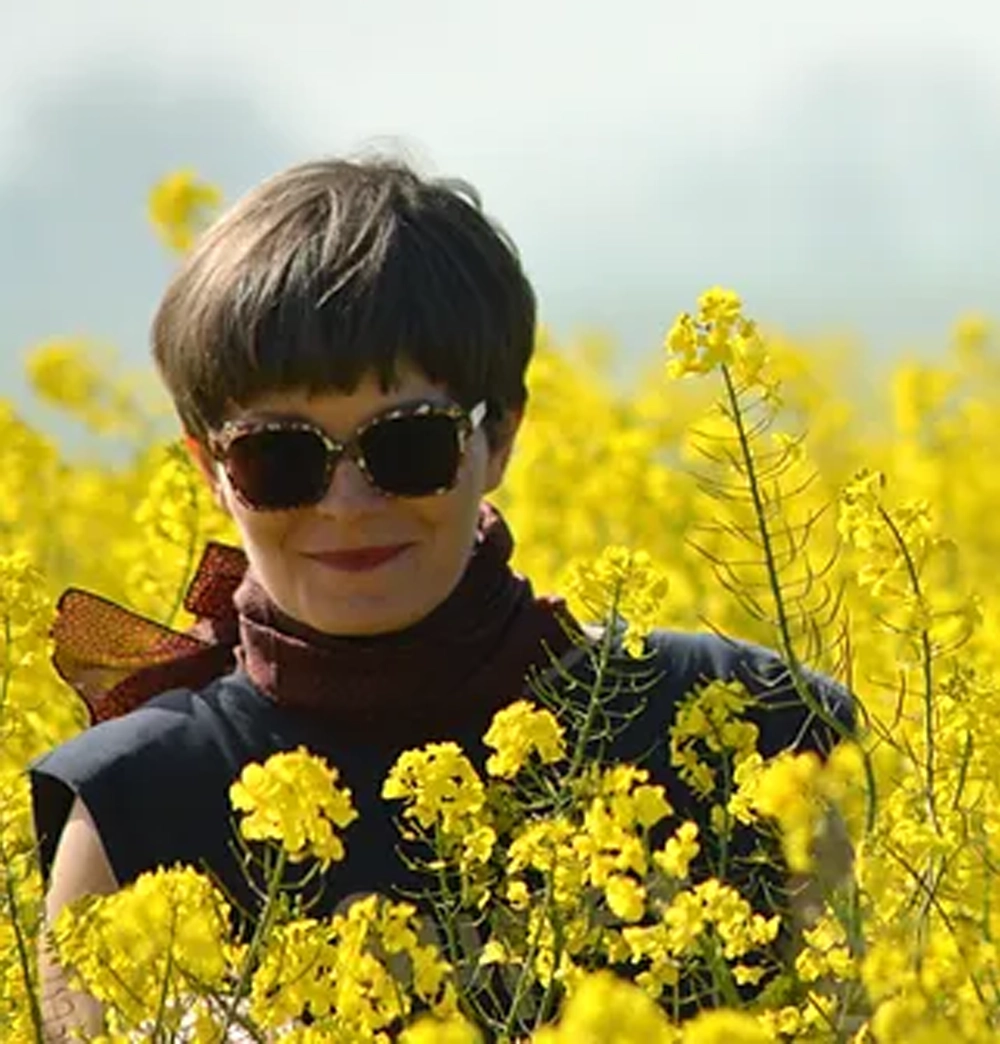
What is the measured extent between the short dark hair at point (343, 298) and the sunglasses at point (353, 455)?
3.0 inches

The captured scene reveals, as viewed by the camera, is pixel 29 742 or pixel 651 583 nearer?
pixel 651 583

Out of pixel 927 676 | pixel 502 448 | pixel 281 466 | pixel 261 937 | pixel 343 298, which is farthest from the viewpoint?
pixel 502 448

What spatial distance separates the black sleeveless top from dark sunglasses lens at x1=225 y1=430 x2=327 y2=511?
272 millimetres

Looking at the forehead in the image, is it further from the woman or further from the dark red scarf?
the dark red scarf

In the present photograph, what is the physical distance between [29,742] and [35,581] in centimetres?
74

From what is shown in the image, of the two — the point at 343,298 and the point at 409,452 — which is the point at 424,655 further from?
the point at 343,298

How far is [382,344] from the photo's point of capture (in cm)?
371

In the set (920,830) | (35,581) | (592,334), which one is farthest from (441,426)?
(592,334)

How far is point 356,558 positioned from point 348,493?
8 cm

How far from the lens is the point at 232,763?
377cm

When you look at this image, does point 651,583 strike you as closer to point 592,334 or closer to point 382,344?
point 382,344

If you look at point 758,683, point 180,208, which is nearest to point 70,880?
point 758,683

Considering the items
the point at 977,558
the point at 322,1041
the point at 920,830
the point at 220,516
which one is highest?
the point at 977,558

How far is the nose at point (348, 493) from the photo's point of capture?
3639 mm
